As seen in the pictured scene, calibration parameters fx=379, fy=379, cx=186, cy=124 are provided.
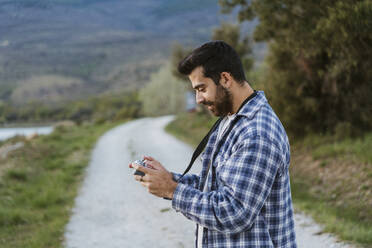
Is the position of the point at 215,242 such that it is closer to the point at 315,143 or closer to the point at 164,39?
the point at 315,143

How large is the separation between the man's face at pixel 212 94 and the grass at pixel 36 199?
4142mm

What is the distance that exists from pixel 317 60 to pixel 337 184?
372 centimetres

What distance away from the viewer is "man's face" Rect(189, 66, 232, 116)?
6.10 ft

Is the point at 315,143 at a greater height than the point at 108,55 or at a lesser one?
greater

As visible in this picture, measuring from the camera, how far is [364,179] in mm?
6930

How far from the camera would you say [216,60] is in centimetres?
182

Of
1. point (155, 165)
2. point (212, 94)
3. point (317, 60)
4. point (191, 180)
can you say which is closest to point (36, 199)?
point (191, 180)

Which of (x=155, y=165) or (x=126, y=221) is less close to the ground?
(x=155, y=165)

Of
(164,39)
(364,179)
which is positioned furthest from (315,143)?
(164,39)

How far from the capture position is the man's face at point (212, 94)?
1860 millimetres

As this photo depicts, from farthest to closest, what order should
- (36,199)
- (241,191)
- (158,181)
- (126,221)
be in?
(36,199), (126,221), (158,181), (241,191)

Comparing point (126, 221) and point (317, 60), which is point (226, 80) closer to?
Answer: point (126, 221)

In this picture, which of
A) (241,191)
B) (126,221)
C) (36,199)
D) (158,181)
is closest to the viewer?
(241,191)

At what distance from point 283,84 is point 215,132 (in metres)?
8.54
